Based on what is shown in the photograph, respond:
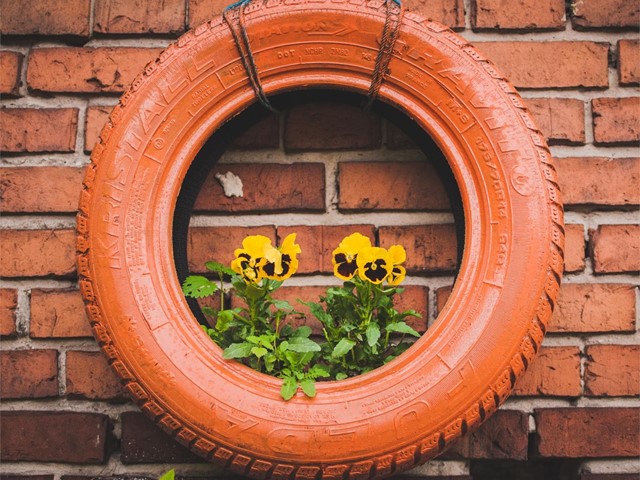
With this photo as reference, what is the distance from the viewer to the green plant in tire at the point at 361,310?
0.79 metres

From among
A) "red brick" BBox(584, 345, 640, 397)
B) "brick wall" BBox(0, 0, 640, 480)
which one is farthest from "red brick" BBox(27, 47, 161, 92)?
"red brick" BBox(584, 345, 640, 397)

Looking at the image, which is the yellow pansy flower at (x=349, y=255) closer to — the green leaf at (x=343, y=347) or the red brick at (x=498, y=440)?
the green leaf at (x=343, y=347)

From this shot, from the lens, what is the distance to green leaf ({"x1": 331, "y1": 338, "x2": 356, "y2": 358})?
2.61ft

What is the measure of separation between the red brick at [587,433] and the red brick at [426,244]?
31 cm

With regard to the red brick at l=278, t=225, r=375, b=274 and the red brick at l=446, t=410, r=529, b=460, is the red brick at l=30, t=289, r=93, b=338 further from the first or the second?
the red brick at l=446, t=410, r=529, b=460

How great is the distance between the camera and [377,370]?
80 cm

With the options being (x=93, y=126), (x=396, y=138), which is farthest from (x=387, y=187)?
(x=93, y=126)

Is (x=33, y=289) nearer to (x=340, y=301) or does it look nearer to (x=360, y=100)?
(x=340, y=301)

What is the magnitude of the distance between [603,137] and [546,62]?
17 cm

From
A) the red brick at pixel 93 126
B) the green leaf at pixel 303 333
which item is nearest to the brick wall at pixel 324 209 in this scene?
the red brick at pixel 93 126

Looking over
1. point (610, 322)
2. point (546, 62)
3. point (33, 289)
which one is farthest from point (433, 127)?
point (33, 289)

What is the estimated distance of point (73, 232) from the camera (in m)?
0.98

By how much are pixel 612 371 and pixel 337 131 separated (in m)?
0.64

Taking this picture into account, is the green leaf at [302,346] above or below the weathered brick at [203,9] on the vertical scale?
below
